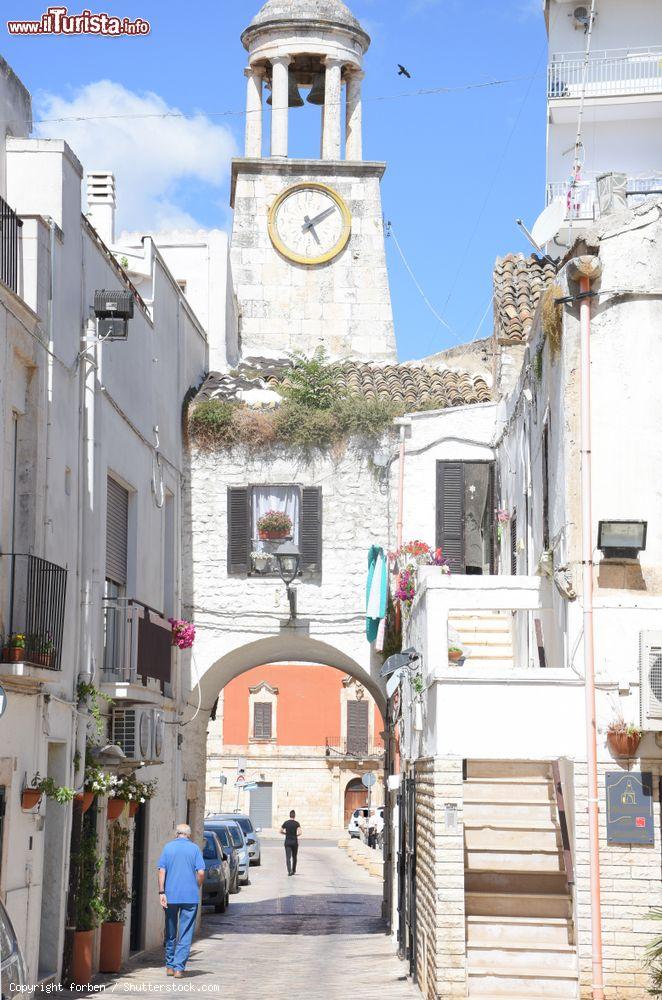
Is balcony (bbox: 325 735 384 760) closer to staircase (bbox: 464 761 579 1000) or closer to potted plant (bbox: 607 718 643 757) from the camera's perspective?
staircase (bbox: 464 761 579 1000)

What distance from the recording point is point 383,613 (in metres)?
20.2

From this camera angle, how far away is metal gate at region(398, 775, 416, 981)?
50.3 ft

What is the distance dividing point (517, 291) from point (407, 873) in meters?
10.2

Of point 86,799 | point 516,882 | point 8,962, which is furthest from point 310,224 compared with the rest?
point 8,962

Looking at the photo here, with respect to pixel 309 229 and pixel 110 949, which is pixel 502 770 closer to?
pixel 110 949

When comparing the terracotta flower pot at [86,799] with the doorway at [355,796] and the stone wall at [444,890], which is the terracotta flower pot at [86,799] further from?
the doorway at [355,796]

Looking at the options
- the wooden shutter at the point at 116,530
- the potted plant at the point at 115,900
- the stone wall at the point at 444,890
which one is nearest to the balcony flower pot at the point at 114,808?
the potted plant at the point at 115,900

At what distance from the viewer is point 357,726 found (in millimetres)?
59219

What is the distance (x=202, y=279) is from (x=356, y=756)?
37.5 metres

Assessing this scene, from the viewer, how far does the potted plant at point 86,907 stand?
46.9 ft

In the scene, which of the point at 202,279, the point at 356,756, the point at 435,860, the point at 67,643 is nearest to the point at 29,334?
the point at 67,643

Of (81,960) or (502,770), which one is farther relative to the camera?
(502,770)

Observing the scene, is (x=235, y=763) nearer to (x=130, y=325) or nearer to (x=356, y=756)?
(x=356, y=756)

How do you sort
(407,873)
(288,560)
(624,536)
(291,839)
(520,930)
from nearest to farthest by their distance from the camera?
(624,536) < (520,930) < (407,873) < (288,560) < (291,839)
